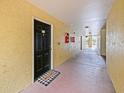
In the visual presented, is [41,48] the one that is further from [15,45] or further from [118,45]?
[118,45]

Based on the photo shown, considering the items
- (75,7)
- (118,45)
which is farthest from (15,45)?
(118,45)

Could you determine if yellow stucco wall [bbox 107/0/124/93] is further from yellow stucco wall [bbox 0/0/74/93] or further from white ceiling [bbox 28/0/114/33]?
yellow stucco wall [bbox 0/0/74/93]

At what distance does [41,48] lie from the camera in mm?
3791

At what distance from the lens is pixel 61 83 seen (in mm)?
3023

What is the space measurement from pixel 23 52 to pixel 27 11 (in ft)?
3.47

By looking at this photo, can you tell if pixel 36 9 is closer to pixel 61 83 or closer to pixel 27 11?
pixel 27 11

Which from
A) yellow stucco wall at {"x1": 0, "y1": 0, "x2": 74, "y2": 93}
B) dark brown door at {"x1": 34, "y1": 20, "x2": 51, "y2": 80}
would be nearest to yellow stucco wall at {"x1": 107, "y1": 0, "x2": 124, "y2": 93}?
yellow stucco wall at {"x1": 0, "y1": 0, "x2": 74, "y2": 93}

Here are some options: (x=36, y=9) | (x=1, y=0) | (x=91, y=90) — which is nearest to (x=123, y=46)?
(x=91, y=90)

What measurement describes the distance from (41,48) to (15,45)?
4.71 ft

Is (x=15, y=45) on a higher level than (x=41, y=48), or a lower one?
higher

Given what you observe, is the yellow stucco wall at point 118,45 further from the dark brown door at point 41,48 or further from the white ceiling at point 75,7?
the dark brown door at point 41,48

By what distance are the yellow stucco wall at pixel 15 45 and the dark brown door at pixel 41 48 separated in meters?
0.46

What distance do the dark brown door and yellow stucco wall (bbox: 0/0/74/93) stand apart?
1.51 ft

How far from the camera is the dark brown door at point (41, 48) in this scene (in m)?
3.44
